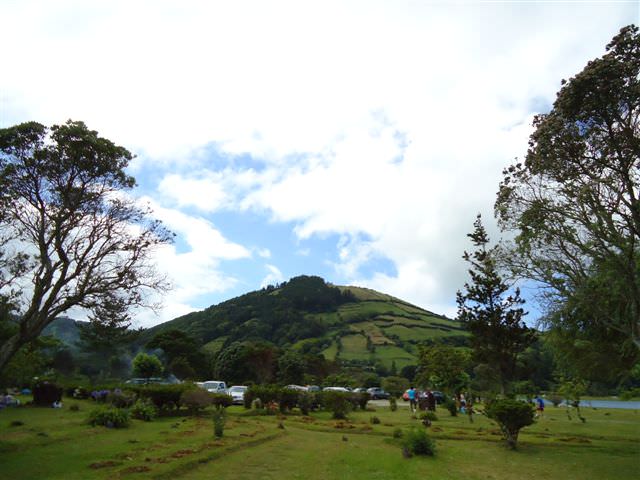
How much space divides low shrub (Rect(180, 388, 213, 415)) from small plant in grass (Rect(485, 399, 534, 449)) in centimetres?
1685

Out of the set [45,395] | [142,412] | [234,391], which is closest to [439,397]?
[234,391]

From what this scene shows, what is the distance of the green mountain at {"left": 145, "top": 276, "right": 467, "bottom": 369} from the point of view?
11144cm

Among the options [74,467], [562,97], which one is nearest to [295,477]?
[74,467]

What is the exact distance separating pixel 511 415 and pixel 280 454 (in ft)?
27.2

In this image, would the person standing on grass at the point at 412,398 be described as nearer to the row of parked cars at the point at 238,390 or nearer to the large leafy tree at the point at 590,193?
the row of parked cars at the point at 238,390

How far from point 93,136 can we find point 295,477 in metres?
12.8

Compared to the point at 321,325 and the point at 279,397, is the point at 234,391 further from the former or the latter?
the point at 321,325

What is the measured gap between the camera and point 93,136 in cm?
1491

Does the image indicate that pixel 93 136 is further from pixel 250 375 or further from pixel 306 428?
pixel 250 375

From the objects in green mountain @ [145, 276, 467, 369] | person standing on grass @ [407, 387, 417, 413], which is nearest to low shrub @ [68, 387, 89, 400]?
person standing on grass @ [407, 387, 417, 413]

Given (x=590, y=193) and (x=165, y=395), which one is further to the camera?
(x=165, y=395)

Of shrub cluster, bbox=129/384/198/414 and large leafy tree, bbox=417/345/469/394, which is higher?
large leafy tree, bbox=417/345/469/394

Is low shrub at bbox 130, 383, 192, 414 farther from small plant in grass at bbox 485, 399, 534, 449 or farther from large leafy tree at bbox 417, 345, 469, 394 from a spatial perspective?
large leafy tree at bbox 417, 345, 469, 394

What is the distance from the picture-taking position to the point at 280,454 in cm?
1401
